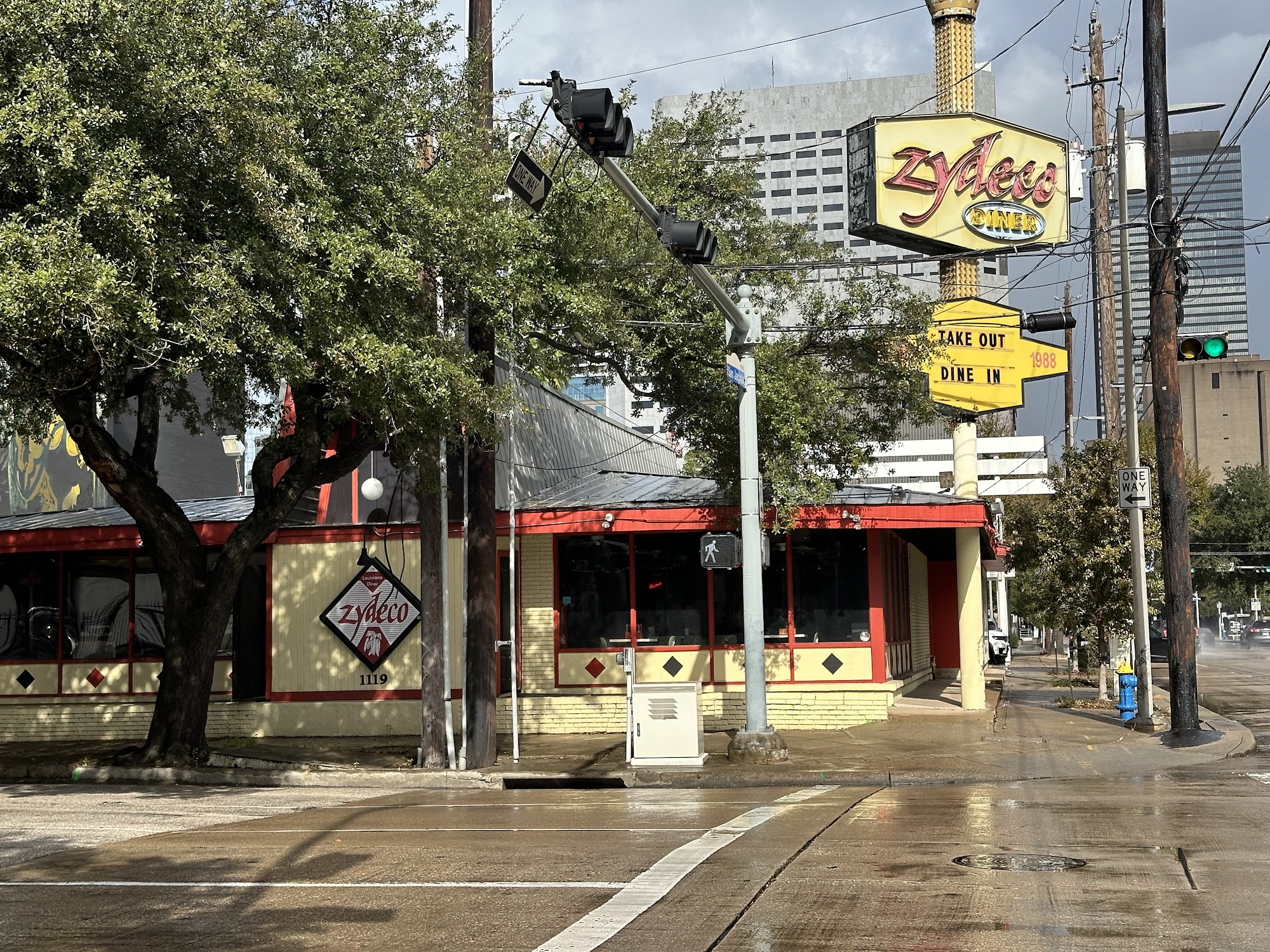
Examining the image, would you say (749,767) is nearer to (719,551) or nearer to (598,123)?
(719,551)

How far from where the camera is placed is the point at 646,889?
26.6 ft

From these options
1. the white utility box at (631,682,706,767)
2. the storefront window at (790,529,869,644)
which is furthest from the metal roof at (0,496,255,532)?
the storefront window at (790,529,869,644)

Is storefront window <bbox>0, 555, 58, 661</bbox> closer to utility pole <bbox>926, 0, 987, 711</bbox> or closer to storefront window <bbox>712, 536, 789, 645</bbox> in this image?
storefront window <bbox>712, 536, 789, 645</bbox>

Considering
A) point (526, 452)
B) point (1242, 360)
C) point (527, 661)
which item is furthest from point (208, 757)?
point (1242, 360)

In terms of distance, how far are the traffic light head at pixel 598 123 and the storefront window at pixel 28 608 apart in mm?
15089

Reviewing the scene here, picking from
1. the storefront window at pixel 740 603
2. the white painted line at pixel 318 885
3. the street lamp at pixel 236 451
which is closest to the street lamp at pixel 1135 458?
the storefront window at pixel 740 603

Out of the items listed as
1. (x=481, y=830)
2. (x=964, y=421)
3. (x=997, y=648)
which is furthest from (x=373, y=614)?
(x=997, y=648)

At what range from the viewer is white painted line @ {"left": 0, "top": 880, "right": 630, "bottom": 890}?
8289mm

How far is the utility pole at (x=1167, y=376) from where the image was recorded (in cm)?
1789

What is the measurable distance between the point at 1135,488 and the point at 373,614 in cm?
1163

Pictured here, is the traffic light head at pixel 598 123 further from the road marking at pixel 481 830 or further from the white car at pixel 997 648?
the white car at pixel 997 648

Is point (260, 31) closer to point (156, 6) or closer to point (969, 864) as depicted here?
point (156, 6)

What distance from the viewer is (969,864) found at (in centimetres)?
881

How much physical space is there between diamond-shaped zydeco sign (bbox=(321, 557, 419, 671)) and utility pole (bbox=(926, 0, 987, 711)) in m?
8.90
